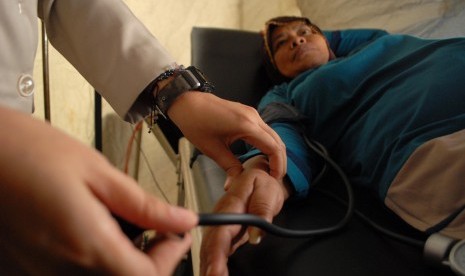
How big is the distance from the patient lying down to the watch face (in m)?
0.05

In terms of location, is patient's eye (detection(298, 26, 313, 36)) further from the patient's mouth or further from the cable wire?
the cable wire

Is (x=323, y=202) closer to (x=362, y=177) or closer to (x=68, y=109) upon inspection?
(x=362, y=177)

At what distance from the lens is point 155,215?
0.24 m

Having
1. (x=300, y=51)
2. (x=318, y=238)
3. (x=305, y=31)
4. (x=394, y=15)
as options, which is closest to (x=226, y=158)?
(x=318, y=238)

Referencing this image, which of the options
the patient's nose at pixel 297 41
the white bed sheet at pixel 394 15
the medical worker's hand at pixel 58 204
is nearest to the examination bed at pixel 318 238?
the white bed sheet at pixel 394 15

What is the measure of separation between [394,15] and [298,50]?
0.44 meters

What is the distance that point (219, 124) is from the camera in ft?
1.70

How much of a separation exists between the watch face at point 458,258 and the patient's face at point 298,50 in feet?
2.68

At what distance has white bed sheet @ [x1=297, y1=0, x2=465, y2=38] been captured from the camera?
1.23 meters

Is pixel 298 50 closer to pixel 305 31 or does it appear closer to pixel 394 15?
pixel 305 31

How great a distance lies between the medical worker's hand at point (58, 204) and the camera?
20 centimetres

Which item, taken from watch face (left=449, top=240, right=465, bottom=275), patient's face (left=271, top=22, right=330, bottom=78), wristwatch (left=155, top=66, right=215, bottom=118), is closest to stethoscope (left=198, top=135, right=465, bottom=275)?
watch face (left=449, top=240, right=465, bottom=275)

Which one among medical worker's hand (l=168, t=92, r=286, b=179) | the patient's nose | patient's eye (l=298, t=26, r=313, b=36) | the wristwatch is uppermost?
the wristwatch

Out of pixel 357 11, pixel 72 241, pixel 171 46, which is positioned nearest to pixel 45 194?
pixel 72 241
